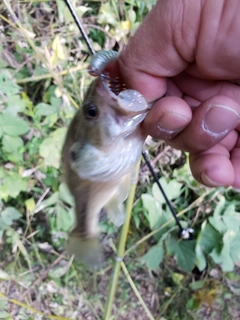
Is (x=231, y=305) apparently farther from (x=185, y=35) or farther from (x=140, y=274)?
(x=185, y=35)

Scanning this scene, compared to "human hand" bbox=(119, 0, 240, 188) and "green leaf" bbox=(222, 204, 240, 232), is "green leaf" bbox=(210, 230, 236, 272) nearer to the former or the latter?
"green leaf" bbox=(222, 204, 240, 232)

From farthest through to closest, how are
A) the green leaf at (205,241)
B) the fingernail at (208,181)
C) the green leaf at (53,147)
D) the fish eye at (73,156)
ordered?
the green leaf at (205,241) < the green leaf at (53,147) < the fingernail at (208,181) < the fish eye at (73,156)

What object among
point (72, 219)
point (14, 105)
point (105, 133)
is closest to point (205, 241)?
point (72, 219)

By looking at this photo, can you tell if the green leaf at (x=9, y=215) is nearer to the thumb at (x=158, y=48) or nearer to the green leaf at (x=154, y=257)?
the green leaf at (x=154, y=257)

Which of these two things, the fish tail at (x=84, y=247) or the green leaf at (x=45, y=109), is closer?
the fish tail at (x=84, y=247)

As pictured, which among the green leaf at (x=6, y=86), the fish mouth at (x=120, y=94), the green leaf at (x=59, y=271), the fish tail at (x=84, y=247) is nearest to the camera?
the fish mouth at (x=120, y=94)

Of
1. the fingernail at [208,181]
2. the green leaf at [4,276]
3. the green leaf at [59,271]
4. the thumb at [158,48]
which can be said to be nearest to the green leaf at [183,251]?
the green leaf at [59,271]

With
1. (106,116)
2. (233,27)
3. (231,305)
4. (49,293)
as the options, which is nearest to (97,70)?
(106,116)

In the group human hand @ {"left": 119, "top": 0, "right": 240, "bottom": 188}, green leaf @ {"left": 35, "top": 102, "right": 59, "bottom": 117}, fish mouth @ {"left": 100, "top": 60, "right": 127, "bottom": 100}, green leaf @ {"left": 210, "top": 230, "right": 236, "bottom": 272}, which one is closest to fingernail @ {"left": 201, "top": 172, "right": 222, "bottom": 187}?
human hand @ {"left": 119, "top": 0, "right": 240, "bottom": 188}
